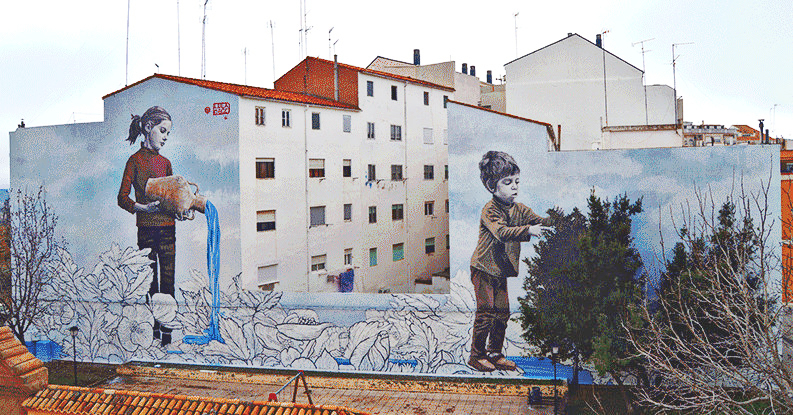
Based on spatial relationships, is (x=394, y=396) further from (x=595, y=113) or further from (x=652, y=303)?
(x=595, y=113)

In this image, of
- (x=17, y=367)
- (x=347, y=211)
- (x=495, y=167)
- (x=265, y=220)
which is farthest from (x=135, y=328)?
(x=17, y=367)

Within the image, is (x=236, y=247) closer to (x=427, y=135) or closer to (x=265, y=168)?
(x=265, y=168)

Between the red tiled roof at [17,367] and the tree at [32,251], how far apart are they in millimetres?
17272

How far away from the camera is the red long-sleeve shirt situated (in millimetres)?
25516

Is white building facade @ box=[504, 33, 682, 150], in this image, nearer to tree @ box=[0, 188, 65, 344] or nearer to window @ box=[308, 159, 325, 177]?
window @ box=[308, 159, 325, 177]

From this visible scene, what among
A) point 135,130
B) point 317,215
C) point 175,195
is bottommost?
point 317,215

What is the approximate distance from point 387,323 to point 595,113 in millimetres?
13429

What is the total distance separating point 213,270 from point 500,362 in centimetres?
1098

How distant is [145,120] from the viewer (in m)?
25.7

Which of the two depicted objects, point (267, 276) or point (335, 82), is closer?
point (267, 276)

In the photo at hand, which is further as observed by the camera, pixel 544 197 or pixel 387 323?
pixel 387 323

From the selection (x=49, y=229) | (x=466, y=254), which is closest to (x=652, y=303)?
(x=466, y=254)

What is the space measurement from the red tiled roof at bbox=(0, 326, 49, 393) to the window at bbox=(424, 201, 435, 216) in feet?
80.0

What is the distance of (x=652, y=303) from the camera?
66.4 feet
